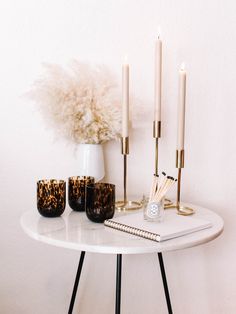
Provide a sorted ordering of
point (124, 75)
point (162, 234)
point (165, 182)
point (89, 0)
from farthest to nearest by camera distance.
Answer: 1. point (89, 0)
2. point (124, 75)
3. point (165, 182)
4. point (162, 234)

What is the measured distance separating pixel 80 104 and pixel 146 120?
286 mm

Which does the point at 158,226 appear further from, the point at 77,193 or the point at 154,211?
the point at 77,193

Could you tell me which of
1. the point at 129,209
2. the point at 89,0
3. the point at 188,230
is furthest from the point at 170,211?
the point at 89,0

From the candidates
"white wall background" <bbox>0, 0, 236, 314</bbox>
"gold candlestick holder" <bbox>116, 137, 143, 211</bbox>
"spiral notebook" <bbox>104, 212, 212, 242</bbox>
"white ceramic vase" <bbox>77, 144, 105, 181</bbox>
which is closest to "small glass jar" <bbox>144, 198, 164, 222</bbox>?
"spiral notebook" <bbox>104, 212, 212, 242</bbox>

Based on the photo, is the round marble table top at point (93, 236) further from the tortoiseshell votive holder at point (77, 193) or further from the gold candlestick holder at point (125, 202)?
the gold candlestick holder at point (125, 202)

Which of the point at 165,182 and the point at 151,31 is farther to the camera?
the point at 151,31

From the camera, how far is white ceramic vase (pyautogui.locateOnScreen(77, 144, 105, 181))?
128cm

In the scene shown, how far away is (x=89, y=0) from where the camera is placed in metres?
1.38

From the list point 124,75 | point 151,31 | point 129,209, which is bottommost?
point 129,209

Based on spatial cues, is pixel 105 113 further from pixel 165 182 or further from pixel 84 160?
pixel 165 182

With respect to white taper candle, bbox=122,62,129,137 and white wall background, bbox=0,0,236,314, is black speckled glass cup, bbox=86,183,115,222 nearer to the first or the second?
white taper candle, bbox=122,62,129,137

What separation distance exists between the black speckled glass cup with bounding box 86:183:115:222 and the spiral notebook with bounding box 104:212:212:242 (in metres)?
0.03

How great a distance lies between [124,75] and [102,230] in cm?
47

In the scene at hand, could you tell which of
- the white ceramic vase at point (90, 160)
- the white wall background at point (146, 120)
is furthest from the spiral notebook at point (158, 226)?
the white wall background at point (146, 120)
